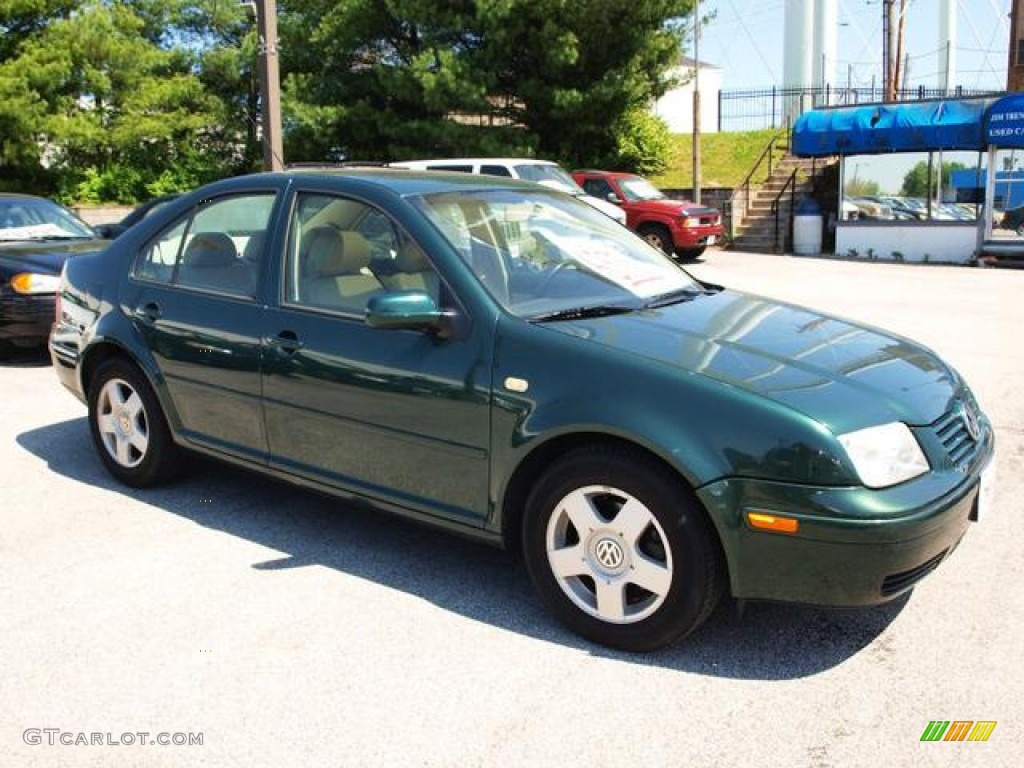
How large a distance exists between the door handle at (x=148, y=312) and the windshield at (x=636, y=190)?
15856 mm

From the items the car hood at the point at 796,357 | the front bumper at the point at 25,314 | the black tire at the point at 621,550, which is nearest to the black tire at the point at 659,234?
the front bumper at the point at 25,314

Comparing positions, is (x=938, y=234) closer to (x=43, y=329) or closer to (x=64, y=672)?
(x=43, y=329)

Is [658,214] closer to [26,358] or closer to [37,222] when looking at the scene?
[37,222]

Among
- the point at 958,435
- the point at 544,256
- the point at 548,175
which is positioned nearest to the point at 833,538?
the point at 958,435

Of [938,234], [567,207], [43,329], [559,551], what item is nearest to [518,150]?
[938,234]

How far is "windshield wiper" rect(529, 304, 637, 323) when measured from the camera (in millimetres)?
3521

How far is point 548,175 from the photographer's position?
57.1 ft

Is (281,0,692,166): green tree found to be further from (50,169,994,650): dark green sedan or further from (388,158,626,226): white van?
(50,169,994,650): dark green sedan

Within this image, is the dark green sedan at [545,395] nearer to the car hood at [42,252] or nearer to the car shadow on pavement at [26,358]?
the car hood at [42,252]

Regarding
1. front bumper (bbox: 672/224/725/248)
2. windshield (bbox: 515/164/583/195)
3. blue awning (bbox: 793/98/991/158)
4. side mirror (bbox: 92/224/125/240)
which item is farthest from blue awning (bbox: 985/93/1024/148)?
side mirror (bbox: 92/224/125/240)

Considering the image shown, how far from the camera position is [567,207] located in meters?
4.52

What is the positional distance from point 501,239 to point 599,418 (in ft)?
3.52

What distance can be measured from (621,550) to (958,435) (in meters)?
1.21

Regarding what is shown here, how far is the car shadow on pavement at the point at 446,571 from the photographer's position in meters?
3.27
